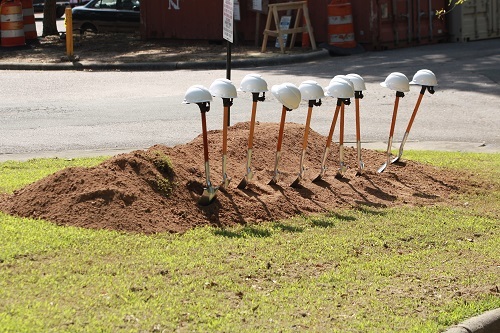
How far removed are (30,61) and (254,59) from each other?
18.0ft

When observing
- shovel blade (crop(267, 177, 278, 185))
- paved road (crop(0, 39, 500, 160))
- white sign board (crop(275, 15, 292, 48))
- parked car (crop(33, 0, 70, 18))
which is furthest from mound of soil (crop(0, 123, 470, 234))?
parked car (crop(33, 0, 70, 18))

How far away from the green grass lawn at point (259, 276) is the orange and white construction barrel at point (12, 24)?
18.4 metres

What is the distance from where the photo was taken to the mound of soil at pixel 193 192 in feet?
25.2

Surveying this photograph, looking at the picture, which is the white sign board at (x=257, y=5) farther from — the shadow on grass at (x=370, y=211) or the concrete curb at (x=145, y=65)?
the shadow on grass at (x=370, y=211)

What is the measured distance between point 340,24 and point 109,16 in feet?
30.5

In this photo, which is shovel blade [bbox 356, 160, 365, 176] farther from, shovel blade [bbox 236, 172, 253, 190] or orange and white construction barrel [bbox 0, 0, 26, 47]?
orange and white construction barrel [bbox 0, 0, 26, 47]

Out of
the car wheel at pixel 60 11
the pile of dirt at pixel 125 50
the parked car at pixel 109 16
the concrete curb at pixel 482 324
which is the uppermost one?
the car wheel at pixel 60 11

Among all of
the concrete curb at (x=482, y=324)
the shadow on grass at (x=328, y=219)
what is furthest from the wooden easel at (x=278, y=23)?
the concrete curb at (x=482, y=324)

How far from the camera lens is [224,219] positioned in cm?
789

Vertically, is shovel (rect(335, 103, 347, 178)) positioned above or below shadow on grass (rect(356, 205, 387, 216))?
above

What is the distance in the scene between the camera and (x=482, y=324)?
19.7 feet

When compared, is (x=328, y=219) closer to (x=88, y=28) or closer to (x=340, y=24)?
(x=340, y=24)

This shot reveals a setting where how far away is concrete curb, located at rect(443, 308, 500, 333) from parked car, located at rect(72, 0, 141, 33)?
24736mm

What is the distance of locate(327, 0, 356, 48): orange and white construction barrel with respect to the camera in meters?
23.6
